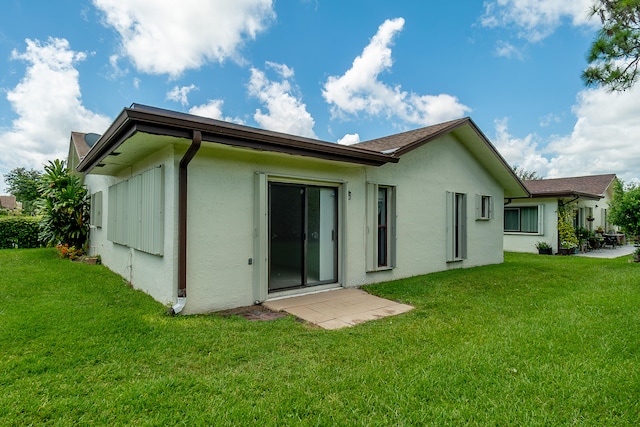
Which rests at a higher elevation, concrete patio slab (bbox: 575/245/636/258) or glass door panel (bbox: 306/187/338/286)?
glass door panel (bbox: 306/187/338/286)

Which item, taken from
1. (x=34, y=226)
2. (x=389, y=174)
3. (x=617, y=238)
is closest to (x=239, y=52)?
(x=389, y=174)

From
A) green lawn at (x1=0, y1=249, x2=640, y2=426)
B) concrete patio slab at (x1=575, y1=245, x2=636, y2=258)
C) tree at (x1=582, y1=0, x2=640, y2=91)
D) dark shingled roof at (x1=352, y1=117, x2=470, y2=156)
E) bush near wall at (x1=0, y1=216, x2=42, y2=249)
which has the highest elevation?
tree at (x1=582, y1=0, x2=640, y2=91)

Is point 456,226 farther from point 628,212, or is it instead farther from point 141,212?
point 141,212

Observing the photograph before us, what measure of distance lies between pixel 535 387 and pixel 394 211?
5366 mm

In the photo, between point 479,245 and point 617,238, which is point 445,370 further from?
point 617,238

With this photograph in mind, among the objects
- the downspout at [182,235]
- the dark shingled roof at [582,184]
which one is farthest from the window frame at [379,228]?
the dark shingled roof at [582,184]

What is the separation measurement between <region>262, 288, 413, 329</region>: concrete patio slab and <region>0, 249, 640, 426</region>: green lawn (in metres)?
0.33

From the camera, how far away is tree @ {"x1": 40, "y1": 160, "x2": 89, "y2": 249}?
11.8m

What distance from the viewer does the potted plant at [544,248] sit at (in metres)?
14.9

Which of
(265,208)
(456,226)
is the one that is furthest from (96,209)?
(456,226)

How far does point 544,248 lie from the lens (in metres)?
15.0

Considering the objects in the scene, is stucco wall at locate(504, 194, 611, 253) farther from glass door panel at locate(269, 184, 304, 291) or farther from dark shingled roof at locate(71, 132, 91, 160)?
dark shingled roof at locate(71, 132, 91, 160)

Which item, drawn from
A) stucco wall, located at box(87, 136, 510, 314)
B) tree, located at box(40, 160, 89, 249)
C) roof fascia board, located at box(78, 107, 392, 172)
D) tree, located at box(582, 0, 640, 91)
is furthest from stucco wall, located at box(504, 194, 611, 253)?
tree, located at box(40, 160, 89, 249)

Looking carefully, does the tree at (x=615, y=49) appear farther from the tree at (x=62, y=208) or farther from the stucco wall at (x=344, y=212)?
the tree at (x=62, y=208)
